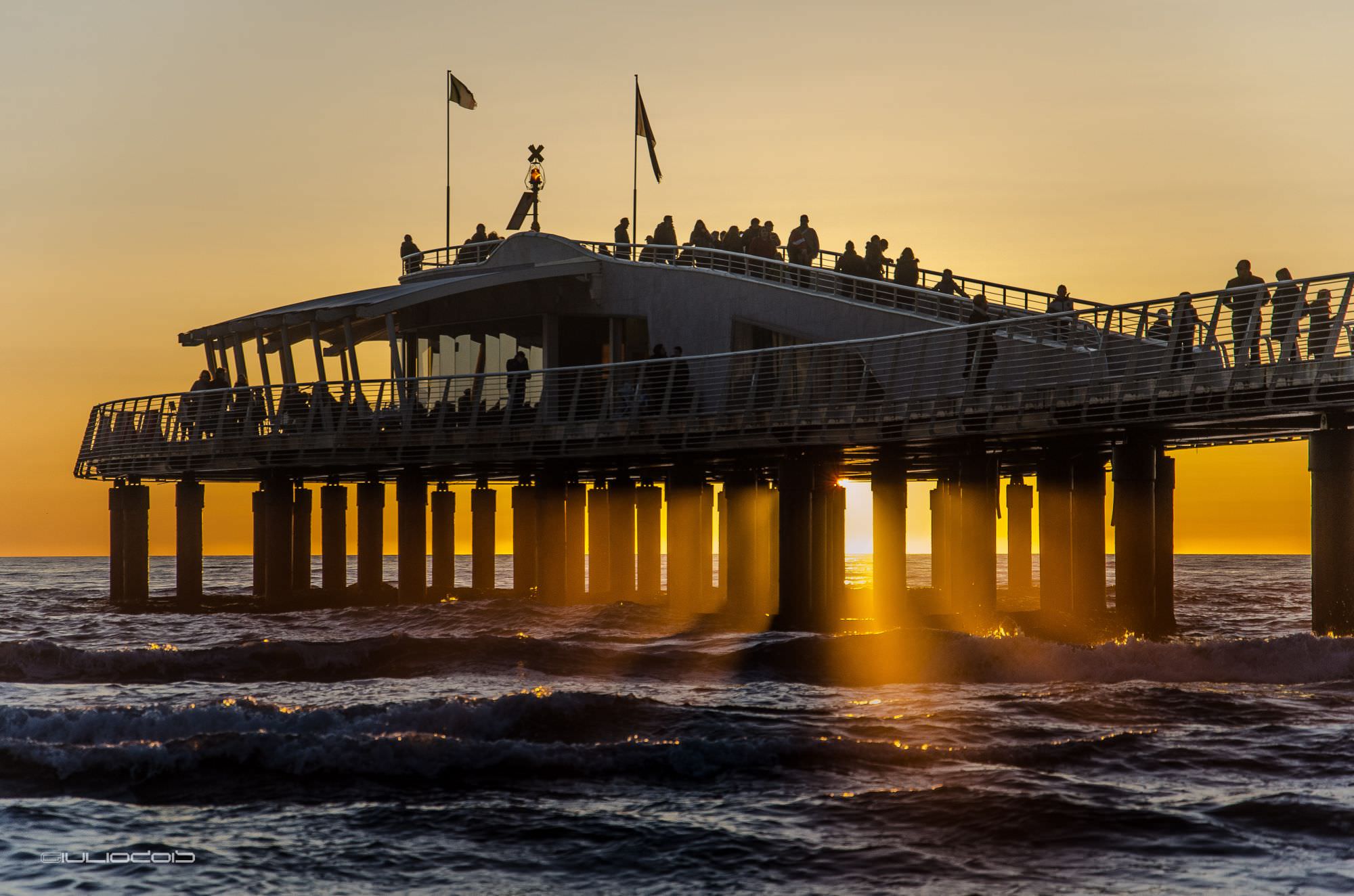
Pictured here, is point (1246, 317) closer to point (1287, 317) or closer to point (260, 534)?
point (1287, 317)

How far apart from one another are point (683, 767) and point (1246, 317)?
10.1 metres

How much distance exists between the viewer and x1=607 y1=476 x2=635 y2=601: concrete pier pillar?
34000 millimetres

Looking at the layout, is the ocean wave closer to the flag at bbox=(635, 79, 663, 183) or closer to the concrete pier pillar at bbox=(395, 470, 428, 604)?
the concrete pier pillar at bbox=(395, 470, 428, 604)

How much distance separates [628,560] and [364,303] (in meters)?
8.06

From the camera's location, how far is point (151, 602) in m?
36.8

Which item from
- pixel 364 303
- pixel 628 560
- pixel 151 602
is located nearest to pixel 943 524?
pixel 628 560

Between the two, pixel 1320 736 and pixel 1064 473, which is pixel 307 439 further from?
pixel 1320 736

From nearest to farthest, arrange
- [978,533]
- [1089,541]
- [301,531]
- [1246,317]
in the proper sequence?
[1246,317]
[1089,541]
[978,533]
[301,531]

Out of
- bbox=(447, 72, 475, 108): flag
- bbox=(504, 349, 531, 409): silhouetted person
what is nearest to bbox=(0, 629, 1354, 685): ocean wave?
bbox=(504, 349, 531, 409): silhouetted person

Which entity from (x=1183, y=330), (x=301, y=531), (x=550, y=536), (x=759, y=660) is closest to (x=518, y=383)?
(x=550, y=536)

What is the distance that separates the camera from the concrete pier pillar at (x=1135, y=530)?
20984mm

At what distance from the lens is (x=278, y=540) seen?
3353cm

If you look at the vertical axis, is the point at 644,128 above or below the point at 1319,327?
above

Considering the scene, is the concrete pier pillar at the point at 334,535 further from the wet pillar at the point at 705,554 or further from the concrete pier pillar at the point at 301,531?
the wet pillar at the point at 705,554
